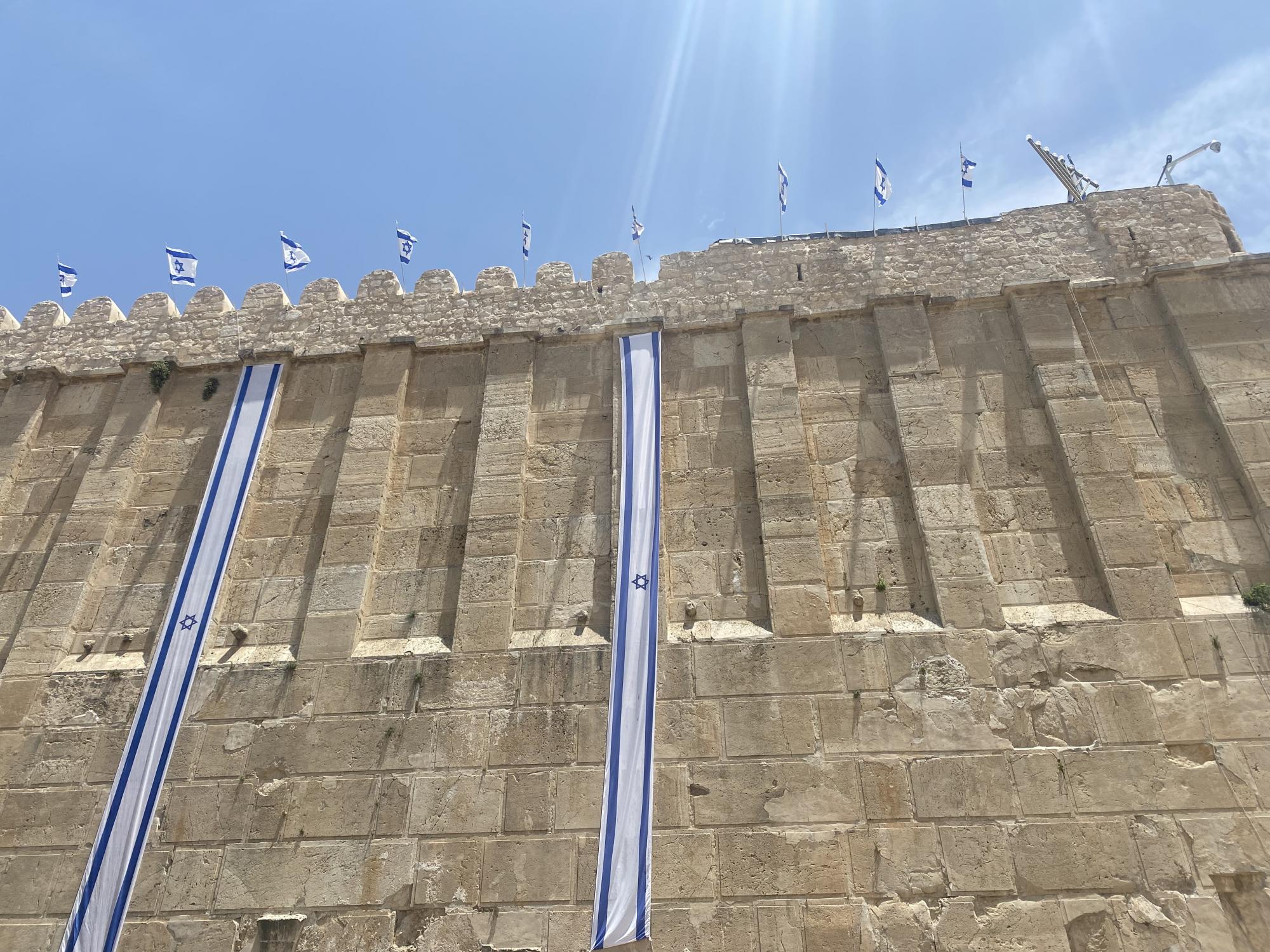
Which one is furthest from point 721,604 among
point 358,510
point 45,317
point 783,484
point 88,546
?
point 45,317

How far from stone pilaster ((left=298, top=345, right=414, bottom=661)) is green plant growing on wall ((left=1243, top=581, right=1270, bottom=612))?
8952 mm

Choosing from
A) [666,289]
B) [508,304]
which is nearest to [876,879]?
[666,289]

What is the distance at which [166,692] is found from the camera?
24.6ft

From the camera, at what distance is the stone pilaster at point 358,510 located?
7.78 meters

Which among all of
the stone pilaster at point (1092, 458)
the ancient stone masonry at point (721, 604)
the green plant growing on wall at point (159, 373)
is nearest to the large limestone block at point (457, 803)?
the ancient stone masonry at point (721, 604)

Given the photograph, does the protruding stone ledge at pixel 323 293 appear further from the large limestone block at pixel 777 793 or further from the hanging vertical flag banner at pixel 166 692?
the large limestone block at pixel 777 793

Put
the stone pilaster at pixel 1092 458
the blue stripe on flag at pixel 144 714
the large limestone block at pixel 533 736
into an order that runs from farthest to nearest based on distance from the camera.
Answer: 1. the stone pilaster at pixel 1092 458
2. the large limestone block at pixel 533 736
3. the blue stripe on flag at pixel 144 714

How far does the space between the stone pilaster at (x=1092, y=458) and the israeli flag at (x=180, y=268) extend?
1150 cm

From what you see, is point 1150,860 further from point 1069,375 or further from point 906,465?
point 1069,375

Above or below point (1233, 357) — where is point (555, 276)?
above

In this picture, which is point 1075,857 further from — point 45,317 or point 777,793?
point 45,317

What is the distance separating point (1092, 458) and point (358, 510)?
822 cm

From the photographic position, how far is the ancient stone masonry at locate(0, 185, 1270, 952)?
6.33 meters

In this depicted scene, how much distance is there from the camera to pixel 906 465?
8.12 m
